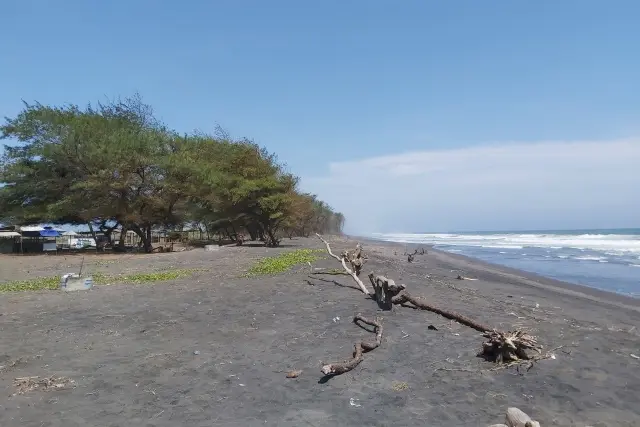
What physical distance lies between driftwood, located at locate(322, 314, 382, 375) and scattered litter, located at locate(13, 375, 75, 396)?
11.1 ft

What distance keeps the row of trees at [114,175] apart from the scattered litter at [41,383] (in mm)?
26835

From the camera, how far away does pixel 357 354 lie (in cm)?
736

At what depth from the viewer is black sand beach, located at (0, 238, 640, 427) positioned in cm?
578

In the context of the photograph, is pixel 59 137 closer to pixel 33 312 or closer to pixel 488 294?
pixel 33 312

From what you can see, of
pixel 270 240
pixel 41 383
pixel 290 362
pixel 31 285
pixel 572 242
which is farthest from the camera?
pixel 572 242

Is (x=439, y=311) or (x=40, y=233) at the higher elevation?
(x=40, y=233)

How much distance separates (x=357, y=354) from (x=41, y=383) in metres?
4.25

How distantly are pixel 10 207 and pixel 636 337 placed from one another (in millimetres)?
37718

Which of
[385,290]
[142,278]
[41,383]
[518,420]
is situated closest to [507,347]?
[518,420]

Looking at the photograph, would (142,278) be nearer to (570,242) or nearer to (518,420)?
(518,420)

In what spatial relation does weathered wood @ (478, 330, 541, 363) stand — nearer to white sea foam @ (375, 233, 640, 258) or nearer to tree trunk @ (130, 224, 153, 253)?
tree trunk @ (130, 224, 153, 253)

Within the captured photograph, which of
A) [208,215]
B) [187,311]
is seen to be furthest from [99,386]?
[208,215]

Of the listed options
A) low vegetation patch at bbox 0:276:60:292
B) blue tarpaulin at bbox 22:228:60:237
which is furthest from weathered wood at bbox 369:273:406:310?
blue tarpaulin at bbox 22:228:60:237

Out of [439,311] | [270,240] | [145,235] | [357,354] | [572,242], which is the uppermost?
[145,235]
